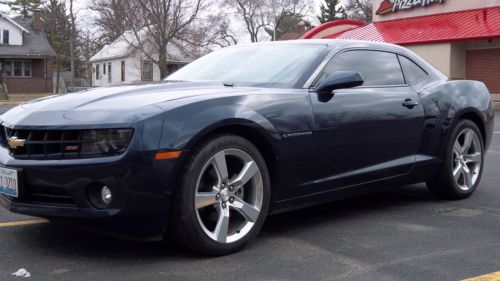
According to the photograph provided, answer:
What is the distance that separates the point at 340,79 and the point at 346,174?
2.46 ft

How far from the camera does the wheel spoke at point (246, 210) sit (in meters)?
3.97

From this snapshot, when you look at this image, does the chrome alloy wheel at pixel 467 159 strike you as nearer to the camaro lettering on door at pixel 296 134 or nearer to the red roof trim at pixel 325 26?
the camaro lettering on door at pixel 296 134

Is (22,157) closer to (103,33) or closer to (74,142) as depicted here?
(74,142)

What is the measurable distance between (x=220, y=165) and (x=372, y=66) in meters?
2.02

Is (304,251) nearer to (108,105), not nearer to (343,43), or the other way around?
(108,105)

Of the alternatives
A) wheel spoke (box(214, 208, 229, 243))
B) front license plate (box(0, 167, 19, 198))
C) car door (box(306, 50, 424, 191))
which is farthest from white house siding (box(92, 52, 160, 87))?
wheel spoke (box(214, 208, 229, 243))

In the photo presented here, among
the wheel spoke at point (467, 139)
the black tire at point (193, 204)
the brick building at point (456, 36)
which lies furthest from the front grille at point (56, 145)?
the brick building at point (456, 36)

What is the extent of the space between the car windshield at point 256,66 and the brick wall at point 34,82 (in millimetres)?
45616

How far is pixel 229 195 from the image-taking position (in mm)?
3930

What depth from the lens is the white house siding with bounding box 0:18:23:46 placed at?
160ft

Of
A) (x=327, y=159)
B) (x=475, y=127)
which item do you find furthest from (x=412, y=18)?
(x=327, y=159)

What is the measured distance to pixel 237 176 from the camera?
13.0 ft

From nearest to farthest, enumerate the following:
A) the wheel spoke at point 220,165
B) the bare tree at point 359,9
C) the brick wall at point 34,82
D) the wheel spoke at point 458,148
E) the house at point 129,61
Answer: the wheel spoke at point 220,165, the wheel spoke at point 458,148, the house at point 129,61, the brick wall at point 34,82, the bare tree at point 359,9

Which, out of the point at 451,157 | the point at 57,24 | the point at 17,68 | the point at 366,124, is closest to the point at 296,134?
the point at 366,124
